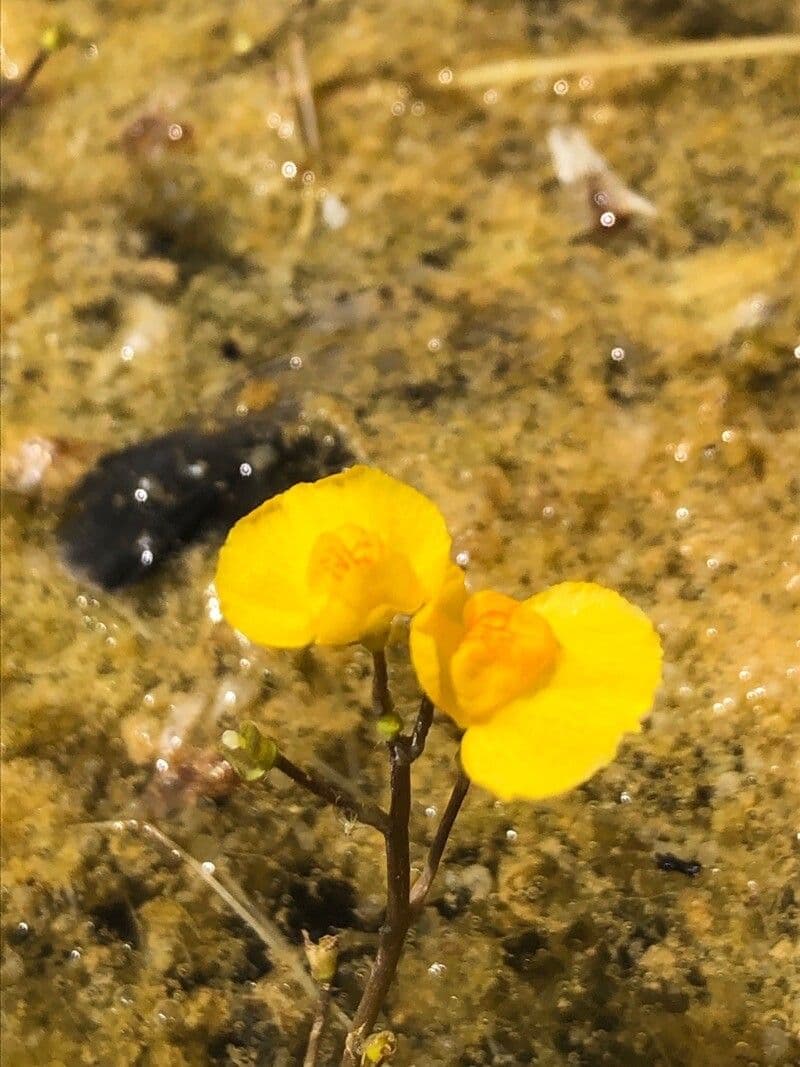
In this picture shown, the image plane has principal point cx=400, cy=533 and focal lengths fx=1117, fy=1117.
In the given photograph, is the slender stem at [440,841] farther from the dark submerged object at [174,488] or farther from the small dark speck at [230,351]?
the small dark speck at [230,351]

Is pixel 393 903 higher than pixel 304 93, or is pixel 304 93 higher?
pixel 304 93

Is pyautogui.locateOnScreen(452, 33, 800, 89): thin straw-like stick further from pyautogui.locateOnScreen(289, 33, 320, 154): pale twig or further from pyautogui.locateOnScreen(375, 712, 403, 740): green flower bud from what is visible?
pyautogui.locateOnScreen(375, 712, 403, 740): green flower bud

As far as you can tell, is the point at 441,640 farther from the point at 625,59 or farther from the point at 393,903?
the point at 625,59

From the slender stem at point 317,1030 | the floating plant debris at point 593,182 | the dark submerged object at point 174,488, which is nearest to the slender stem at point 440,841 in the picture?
the slender stem at point 317,1030

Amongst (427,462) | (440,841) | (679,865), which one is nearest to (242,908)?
(440,841)

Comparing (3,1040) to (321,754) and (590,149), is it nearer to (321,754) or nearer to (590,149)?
(321,754)

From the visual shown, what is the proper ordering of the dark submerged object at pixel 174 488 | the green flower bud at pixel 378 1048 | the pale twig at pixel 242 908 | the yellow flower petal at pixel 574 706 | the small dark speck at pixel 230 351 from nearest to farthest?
1. the yellow flower petal at pixel 574 706
2. the green flower bud at pixel 378 1048
3. the pale twig at pixel 242 908
4. the dark submerged object at pixel 174 488
5. the small dark speck at pixel 230 351

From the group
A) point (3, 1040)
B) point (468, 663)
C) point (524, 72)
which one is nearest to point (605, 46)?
point (524, 72)
